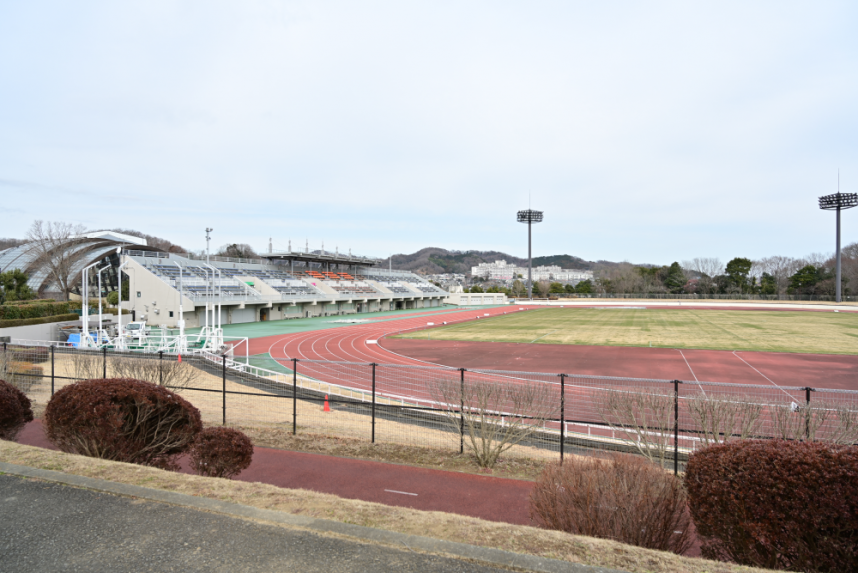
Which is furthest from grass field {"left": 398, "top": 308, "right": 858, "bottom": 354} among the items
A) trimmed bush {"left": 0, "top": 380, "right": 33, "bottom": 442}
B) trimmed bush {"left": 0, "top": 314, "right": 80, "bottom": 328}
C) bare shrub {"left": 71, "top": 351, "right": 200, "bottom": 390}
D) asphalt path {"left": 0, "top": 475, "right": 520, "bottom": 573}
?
asphalt path {"left": 0, "top": 475, "right": 520, "bottom": 573}

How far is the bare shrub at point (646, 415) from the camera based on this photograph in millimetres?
8555

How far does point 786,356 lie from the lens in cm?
2698

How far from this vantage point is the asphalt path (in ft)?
14.0

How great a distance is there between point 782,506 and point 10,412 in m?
12.5

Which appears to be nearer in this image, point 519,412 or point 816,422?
point 816,422

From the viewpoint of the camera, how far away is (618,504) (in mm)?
5172

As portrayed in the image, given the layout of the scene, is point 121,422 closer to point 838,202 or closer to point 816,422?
point 816,422

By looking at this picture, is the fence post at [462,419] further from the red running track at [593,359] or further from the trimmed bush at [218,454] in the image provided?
the red running track at [593,359]

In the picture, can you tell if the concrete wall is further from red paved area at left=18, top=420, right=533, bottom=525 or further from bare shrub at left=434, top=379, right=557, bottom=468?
bare shrub at left=434, top=379, right=557, bottom=468

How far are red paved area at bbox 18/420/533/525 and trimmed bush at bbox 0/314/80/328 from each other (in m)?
31.1

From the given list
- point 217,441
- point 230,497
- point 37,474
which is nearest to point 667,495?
point 230,497

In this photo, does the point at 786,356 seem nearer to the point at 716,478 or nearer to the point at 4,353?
the point at 716,478

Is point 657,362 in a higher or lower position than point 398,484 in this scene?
lower

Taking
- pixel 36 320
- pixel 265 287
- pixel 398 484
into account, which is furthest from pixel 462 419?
pixel 265 287
